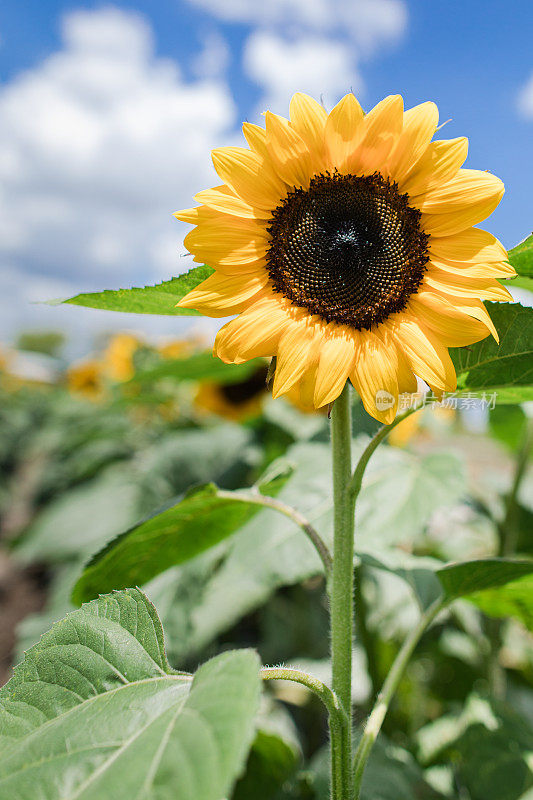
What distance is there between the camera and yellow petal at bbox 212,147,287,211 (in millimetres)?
779

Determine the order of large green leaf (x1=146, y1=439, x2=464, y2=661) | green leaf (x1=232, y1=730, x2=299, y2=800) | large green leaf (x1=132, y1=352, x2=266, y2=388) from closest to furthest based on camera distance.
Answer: large green leaf (x1=146, y1=439, x2=464, y2=661) < green leaf (x1=232, y1=730, x2=299, y2=800) < large green leaf (x1=132, y1=352, x2=266, y2=388)

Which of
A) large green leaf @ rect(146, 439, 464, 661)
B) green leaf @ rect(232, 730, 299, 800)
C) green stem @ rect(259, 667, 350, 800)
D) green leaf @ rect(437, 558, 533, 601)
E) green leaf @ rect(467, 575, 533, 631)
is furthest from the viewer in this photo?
green leaf @ rect(232, 730, 299, 800)

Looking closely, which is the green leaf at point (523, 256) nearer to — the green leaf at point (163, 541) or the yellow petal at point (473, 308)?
the yellow petal at point (473, 308)

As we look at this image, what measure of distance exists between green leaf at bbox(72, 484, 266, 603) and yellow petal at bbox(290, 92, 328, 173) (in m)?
0.47

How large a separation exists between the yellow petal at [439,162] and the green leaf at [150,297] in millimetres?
284

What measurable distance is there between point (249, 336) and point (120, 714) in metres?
0.43

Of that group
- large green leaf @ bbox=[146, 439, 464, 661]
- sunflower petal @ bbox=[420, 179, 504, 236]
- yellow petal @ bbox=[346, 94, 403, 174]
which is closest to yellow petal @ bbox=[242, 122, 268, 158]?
yellow petal @ bbox=[346, 94, 403, 174]

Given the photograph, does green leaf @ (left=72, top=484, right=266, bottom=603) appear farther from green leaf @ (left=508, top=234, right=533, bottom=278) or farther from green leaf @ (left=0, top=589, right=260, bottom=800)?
green leaf @ (left=508, top=234, right=533, bottom=278)

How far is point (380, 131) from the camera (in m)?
0.77

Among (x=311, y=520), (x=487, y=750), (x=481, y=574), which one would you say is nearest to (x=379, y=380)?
(x=481, y=574)

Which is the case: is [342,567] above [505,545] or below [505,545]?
above

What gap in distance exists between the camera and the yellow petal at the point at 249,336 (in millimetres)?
771

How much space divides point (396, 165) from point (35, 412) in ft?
41.8

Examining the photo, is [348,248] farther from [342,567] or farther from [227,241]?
[342,567]
